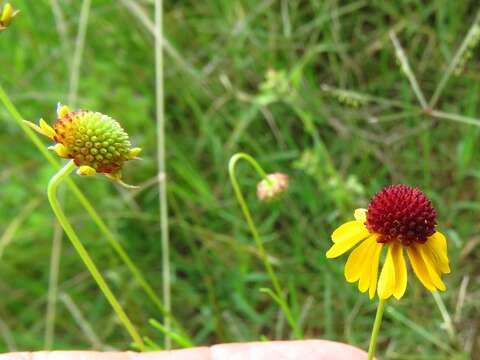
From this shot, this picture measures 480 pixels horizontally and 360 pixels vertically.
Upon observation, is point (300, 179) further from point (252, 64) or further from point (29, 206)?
point (29, 206)

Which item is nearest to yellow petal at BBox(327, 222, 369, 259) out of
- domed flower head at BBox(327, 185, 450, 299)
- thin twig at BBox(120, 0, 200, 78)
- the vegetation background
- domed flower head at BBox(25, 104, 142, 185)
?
domed flower head at BBox(327, 185, 450, 299)

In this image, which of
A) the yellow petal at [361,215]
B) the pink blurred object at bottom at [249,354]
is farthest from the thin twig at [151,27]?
the yellow petal at [361,215]

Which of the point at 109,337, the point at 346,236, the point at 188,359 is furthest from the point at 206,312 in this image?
the point at 346,236

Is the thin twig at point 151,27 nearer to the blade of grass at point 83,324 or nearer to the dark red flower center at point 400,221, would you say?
the blade of grass at point 83,324

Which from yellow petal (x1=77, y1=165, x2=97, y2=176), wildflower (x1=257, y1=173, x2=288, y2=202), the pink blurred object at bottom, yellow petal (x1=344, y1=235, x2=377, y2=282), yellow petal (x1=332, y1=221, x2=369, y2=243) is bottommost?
the pink blurred object at bottom

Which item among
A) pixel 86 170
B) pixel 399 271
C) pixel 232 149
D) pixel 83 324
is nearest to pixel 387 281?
pixel 399 271

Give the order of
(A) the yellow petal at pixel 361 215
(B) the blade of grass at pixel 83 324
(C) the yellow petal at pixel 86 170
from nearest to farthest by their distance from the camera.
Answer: (C) the yellow petal at pixel 86 170 < (A) the yellow petal at pixel 361 215 < (B) the blade of grass at pixel 83 324

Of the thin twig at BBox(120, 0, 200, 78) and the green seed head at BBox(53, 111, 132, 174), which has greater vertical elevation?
the thin twig at BBox(120, 0, 200, 78)

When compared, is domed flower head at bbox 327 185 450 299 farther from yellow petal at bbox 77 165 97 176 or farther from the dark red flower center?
yellow petal at bbox 77 165 97 176
